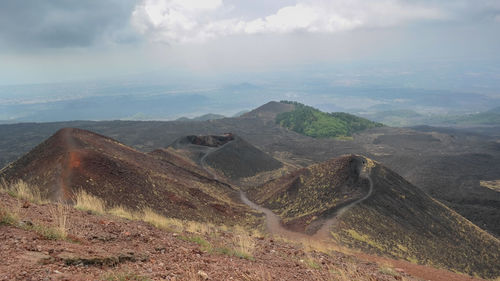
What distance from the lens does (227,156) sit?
53781mm

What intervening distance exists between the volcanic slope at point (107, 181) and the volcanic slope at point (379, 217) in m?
5.34

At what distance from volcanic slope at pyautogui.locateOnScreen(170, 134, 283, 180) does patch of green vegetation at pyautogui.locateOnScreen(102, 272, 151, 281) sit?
138 feet

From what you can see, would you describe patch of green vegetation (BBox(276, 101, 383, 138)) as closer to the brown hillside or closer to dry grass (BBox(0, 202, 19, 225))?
the brown hillside

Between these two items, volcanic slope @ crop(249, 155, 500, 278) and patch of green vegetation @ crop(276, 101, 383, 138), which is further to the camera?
patch of green vegetation @ crop(276, 101, 383, 138)

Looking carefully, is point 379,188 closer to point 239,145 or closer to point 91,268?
point 91,268

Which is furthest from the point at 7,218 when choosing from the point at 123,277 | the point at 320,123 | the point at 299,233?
the point at 320,123

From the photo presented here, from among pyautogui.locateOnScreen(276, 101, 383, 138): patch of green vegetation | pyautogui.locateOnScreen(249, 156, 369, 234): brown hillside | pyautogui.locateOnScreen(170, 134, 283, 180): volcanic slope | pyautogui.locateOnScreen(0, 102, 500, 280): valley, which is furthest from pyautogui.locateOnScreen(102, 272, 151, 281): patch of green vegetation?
pyautogui.locateOnScreen(276, 101, 383, 138): patch of green vegetation

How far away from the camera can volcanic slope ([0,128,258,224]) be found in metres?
20.5

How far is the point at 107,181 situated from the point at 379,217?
20.6 m

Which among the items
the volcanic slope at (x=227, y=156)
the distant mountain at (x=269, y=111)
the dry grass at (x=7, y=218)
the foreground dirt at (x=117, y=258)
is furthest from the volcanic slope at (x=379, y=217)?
the distant mountain at (x=269, y=111)

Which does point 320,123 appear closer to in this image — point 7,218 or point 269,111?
point 269,111

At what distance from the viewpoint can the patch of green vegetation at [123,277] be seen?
4762mm

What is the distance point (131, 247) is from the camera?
7051 mm

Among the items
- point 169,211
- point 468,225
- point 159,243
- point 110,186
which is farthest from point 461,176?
point 159,243
